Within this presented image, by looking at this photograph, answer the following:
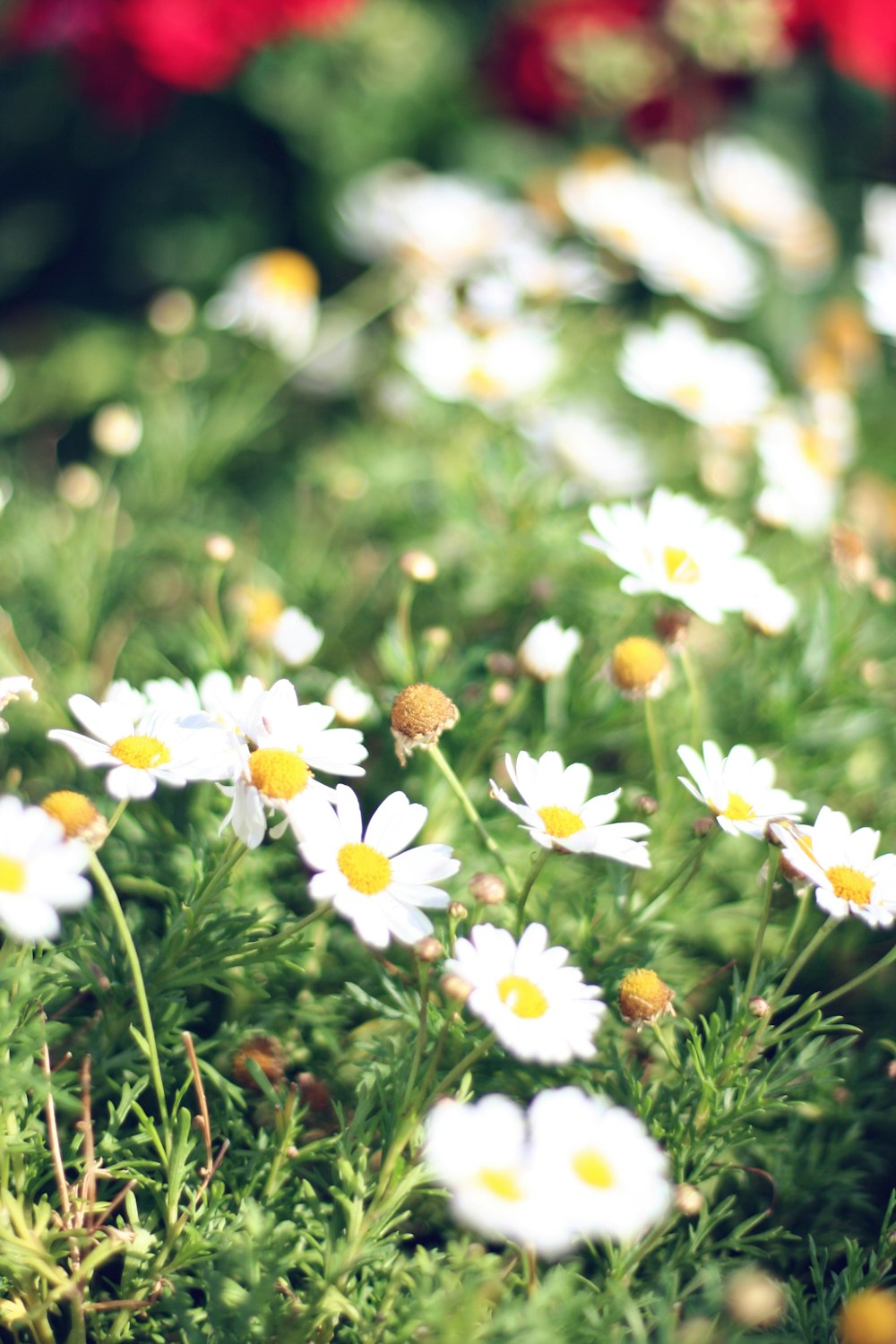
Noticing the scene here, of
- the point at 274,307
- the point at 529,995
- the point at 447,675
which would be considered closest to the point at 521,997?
the point at 529,995

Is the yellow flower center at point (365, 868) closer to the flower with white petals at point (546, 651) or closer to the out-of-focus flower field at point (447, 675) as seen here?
the out-of-focus flower field at point (447, 675)

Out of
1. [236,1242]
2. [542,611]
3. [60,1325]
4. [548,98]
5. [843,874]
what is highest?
[548,98]

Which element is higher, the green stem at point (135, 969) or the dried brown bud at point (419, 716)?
the dried brown bud at point (419, 716)

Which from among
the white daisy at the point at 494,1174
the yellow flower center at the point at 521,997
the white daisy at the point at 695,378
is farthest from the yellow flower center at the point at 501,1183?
the white daisy at the point at 695,378

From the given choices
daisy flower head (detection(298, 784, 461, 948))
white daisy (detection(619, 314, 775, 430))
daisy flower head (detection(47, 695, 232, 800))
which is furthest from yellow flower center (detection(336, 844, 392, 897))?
white daisy (detection(619, 314, 775, 430))

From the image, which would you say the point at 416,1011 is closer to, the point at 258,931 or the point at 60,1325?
the point at 258,931

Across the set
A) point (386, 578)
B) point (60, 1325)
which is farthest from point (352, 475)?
point (60, 1325)
